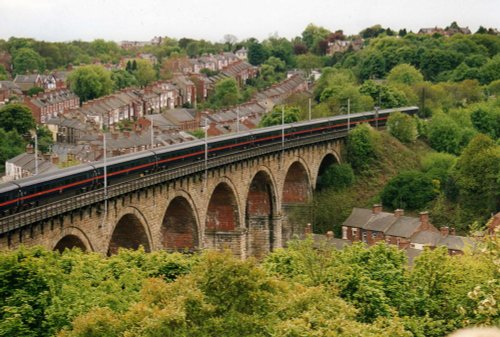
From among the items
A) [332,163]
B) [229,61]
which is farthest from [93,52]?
[332,163]

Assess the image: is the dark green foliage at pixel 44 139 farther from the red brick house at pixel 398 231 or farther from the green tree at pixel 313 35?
the green tree at pixel 313 35

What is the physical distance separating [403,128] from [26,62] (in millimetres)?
86216

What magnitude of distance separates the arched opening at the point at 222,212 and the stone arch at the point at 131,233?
31.8 feet

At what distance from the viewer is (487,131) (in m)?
68.2

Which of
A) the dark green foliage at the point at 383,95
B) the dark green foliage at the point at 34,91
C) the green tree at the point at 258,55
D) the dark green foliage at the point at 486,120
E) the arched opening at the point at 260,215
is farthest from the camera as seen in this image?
Result: the green tree at the point at 258,55

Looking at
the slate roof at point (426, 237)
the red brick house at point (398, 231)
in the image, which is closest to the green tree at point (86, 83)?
the red brick house at point (398, 231)

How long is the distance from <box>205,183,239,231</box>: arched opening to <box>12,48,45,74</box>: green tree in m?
96.5

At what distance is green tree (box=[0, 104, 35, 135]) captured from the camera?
244ft

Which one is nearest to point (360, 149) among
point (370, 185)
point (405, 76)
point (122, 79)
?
→ point (370, 185)

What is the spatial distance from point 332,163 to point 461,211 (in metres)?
10.7

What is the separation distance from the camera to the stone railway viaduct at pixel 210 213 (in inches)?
1246

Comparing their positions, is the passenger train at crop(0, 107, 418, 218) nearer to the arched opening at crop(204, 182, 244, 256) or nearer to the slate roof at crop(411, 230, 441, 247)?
the arched opening at crop(204, 182, 244, 256)

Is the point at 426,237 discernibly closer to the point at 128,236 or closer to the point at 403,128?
the point at 128,236

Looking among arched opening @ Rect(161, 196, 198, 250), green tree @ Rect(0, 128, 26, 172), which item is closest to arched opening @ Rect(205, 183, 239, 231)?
arched opening @ Rect(161, 196, 198, 250)
